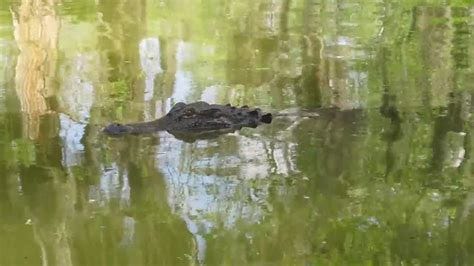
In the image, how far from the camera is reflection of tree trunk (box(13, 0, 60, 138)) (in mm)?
7688

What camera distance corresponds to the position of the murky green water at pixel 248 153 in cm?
462

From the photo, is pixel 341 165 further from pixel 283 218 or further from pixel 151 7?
pixel 151 7

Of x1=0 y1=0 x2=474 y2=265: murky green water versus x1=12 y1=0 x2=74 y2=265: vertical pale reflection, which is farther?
x1=12 y1=0 x2=74 y2=265: vertical pale reflection

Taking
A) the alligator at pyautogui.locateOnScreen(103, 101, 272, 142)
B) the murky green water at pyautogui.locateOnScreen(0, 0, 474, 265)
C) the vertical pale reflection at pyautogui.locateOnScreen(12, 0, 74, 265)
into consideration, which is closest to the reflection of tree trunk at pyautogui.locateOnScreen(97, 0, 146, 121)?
the murky green water at pyautogui.locateOnScreen(0, 0, 474, 265)

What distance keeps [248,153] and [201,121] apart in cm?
78

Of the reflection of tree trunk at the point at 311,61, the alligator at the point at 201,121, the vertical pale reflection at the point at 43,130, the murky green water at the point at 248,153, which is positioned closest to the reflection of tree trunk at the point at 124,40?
the murky green water at the point at 248,153

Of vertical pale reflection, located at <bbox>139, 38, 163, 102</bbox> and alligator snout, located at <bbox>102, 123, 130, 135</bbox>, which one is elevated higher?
vertical pale reflection, located at <bbox>139, 38, 163, 102</bbox>

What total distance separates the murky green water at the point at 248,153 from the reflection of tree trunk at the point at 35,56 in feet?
0.12

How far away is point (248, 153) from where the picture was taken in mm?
6164

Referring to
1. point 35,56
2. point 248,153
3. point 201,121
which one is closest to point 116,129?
point 201,121

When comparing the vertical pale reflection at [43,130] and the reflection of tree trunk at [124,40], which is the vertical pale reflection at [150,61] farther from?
the vertical pale reflection at [43,130]

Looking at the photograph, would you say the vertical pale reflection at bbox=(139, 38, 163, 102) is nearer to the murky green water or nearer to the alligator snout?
the murky green water

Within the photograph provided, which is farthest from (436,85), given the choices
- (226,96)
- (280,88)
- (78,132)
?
(78,132)

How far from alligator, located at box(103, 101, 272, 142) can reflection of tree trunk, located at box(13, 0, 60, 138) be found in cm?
99
